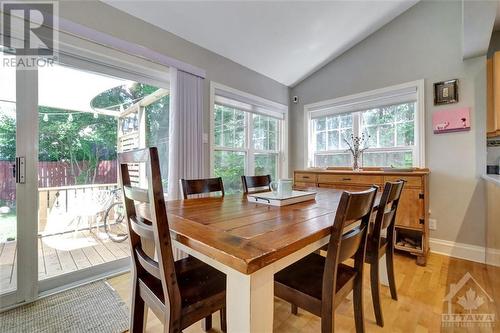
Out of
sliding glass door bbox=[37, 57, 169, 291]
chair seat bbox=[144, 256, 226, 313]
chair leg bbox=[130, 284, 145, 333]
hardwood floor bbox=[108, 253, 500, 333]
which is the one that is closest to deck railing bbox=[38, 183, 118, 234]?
sliding glass door bbox=[37, 57, 169, 291]

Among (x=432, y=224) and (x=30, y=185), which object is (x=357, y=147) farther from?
(x=30, y=185)

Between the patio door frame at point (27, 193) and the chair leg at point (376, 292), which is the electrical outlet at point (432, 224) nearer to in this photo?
the chair leg at point (376, 292)

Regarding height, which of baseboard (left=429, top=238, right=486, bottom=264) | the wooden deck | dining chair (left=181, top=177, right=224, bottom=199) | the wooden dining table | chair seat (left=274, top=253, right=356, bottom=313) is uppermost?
dining chair (left=181, top=177, right=224, bottom=199)

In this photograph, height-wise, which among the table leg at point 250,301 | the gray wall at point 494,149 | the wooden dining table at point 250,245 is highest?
the gray wall at point 494,149

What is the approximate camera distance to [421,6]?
2678 mm

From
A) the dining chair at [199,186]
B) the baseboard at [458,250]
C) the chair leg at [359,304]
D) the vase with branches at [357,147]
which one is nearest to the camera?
the chair leg at [359,304]

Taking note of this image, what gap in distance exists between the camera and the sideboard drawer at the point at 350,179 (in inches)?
99.3

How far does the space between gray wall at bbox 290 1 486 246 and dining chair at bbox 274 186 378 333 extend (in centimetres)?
211

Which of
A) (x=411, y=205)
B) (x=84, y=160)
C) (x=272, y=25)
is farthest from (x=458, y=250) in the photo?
(x=84, y=160)

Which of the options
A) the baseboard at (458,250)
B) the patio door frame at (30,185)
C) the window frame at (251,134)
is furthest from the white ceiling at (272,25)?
the baseboard at (458,250)

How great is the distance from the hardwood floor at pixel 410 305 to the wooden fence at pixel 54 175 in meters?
0.95

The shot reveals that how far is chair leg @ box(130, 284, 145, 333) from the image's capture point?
1122 mm

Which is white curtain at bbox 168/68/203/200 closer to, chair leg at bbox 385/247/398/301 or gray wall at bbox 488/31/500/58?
chair leg at bbox 385/247/398/301

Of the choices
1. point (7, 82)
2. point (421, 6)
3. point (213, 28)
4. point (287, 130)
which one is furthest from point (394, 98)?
point (7, 82)
